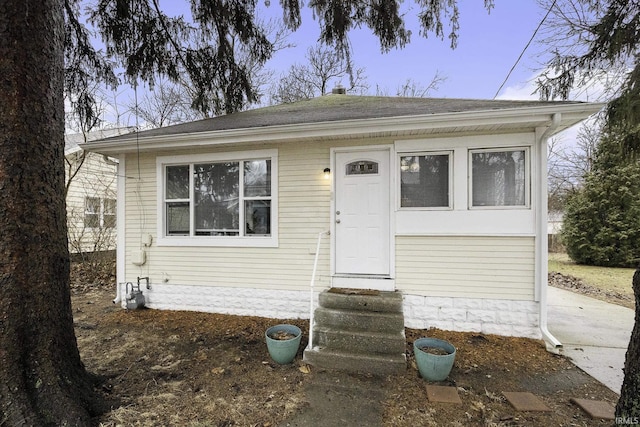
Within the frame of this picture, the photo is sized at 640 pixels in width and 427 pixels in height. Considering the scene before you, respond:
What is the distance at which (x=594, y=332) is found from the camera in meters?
4.38

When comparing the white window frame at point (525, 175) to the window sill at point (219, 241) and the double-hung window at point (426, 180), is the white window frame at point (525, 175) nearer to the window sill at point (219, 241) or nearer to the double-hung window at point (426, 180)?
the double-hung window at point (426, 180)

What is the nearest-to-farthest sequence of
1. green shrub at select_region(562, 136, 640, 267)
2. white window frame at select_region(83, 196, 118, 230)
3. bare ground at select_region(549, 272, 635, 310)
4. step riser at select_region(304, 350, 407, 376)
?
step riser at select_region(304, 350, 407, 376), bare ground at select_region(549, 272, 635, 310), white window frame at select_region(83, 196, 118, 230), green shrub at select_region(562, 136, 640, 267)

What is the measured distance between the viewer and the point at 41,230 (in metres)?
2.31

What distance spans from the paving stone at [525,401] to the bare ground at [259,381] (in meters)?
0.05

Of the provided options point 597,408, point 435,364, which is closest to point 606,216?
point 597,408

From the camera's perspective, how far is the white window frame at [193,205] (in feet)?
16.0

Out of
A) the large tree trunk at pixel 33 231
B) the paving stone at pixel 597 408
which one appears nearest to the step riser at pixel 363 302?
the paving stone at pixel 597 408

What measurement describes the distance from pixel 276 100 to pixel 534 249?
1296 cm

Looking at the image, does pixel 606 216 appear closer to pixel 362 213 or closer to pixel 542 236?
pixel 542 236

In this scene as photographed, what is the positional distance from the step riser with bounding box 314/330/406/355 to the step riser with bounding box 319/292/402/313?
43 cm

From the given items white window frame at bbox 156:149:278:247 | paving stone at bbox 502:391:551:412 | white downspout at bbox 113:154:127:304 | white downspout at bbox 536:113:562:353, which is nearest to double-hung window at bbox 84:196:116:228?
white downspout at bbox 113:154:127:304

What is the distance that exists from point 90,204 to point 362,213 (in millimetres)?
9561

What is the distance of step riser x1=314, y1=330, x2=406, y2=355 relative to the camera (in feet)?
11.2

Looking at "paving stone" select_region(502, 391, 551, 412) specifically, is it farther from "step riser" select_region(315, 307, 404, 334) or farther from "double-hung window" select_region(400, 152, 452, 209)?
"double-hung window" select_region(400, 152, 452, 209)
